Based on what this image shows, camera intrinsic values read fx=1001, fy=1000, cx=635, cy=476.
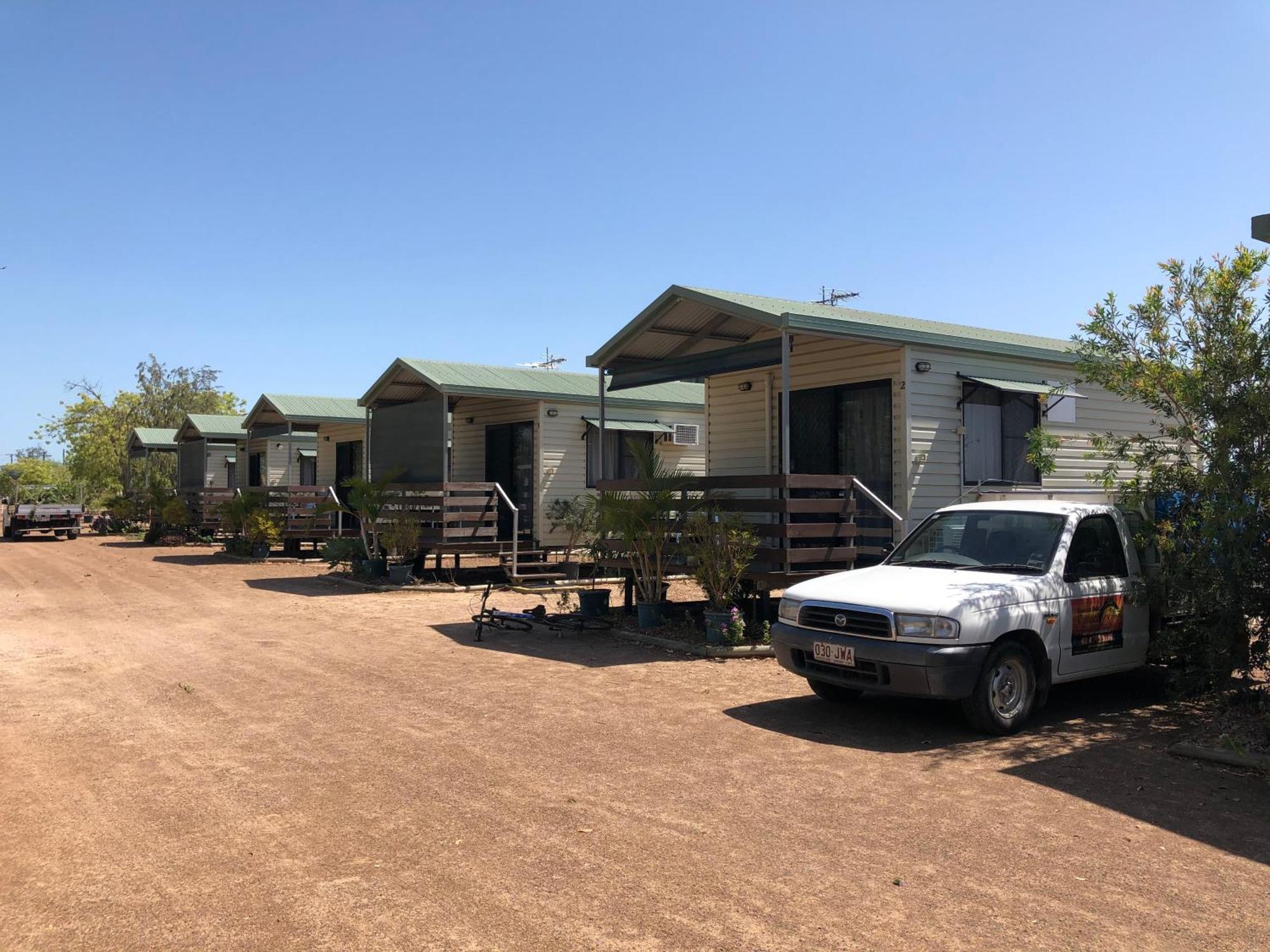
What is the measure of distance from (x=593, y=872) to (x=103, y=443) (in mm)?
46652

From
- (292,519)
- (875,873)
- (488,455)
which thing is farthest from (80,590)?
(875,873)

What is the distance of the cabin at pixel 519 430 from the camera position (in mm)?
17250

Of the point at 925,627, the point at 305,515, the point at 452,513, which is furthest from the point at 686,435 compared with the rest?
the point at 925,627

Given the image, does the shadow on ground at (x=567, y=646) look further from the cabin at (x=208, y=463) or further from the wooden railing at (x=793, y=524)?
the cabin at (x=208, y=463)

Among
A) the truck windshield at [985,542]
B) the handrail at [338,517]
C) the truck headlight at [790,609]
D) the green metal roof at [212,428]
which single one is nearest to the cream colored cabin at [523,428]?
the handrail at [338,517]

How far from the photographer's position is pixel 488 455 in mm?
20531

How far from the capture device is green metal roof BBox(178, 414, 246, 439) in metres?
29.5

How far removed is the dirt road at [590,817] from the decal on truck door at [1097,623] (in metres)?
0.51

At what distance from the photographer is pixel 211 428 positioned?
29891mm

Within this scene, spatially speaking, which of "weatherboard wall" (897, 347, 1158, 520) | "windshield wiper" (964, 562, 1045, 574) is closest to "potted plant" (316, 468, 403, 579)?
"weatherboard wall" (897, 347, 1158, 520)

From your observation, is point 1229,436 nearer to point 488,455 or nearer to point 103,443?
point 488,455

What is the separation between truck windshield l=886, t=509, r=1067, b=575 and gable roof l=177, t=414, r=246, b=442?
2537cm

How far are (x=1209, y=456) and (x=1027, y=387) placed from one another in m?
5.49

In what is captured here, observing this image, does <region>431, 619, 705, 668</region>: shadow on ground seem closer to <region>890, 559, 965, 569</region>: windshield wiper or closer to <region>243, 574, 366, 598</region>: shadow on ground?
<region>890, 559, 965, 569</region>: windshield wiper
